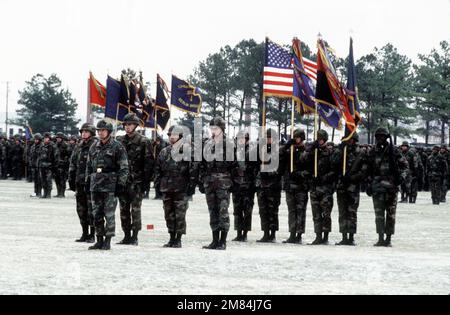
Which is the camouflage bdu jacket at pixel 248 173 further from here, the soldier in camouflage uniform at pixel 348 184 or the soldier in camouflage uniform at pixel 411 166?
the soldier in camouflage uniform at pixel 411 166

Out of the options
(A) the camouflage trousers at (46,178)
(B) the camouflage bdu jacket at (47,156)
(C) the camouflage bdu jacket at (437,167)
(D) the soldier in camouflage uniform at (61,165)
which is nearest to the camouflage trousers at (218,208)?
(A) the camouflage trousers at (46,178)

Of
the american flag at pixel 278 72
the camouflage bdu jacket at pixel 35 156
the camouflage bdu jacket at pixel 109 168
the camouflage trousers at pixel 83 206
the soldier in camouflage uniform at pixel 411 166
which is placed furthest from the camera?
the soldier in camouflage uniform at pixel 411 166

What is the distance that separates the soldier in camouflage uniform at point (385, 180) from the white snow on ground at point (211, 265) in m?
0.43

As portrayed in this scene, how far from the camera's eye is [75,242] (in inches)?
599

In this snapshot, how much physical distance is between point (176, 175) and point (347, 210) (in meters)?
3.59

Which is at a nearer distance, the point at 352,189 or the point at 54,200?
the point at 352,189

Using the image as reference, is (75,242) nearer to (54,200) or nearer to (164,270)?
(164,270)

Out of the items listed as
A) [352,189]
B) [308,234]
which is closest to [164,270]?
[352,189]

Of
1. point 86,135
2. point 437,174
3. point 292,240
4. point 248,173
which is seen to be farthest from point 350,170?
point 437,174

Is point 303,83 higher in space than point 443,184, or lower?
higher

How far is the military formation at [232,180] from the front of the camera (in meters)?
14.4

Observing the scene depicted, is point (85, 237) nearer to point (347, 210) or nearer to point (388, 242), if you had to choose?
point (347, 210)
